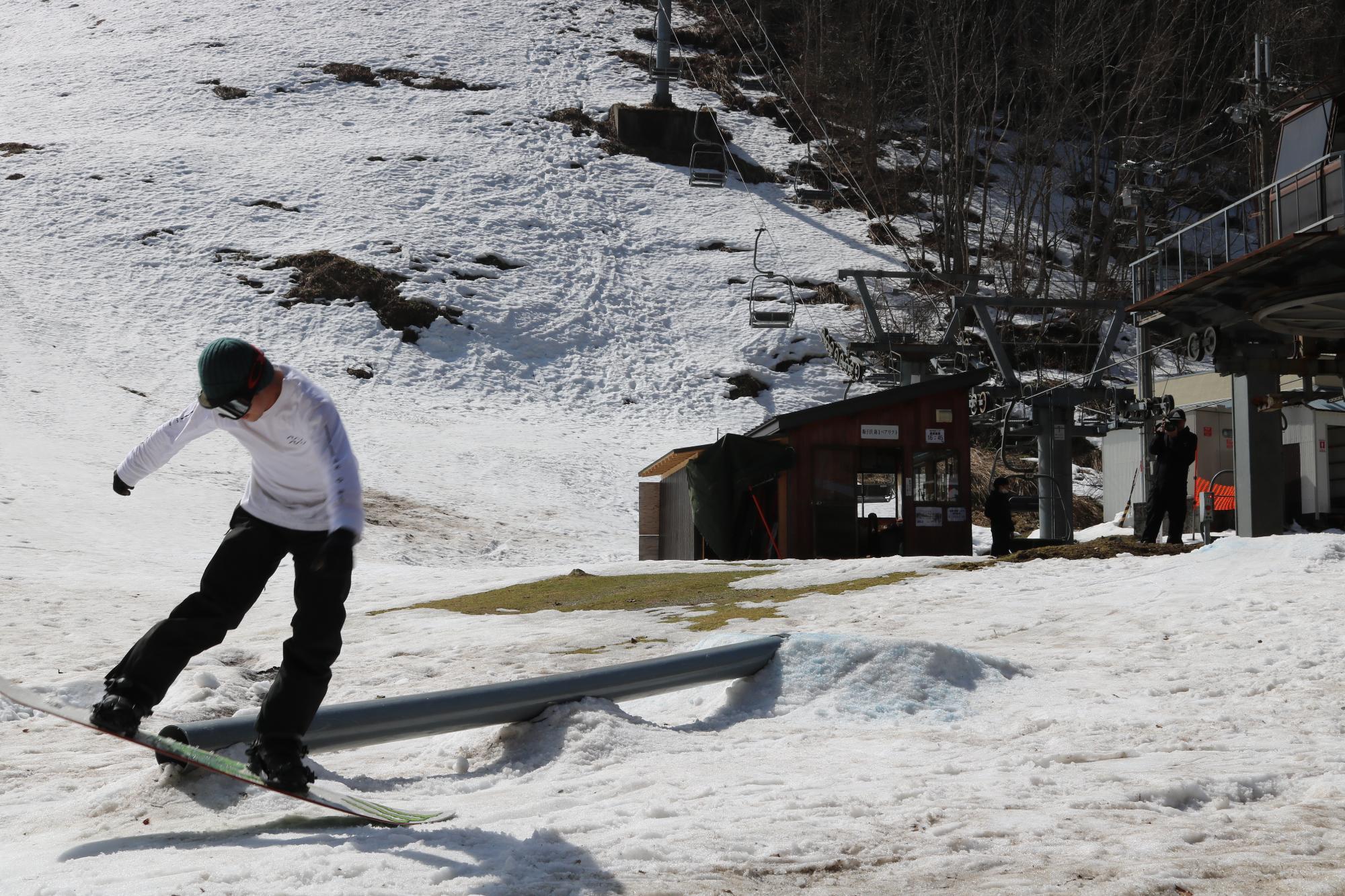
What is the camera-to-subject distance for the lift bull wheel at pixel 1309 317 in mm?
Result: 14711

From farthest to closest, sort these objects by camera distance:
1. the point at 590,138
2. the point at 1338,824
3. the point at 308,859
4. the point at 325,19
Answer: the point at 325,19, the point at 590,138, the point at 1338,824, the point at 308,859

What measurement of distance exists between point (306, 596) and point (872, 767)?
8.15 feet

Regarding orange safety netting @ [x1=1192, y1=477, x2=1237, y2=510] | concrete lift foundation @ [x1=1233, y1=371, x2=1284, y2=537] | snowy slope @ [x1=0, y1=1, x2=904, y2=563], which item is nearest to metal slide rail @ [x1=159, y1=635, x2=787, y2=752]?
concrete lift foundation @ [x1=1233, y1=371, x2=1284, y2=537]

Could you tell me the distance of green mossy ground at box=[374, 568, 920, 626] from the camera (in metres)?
11.2

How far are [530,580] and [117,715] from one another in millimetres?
12275

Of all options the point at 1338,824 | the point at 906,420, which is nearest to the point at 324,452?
the point at 1338,824

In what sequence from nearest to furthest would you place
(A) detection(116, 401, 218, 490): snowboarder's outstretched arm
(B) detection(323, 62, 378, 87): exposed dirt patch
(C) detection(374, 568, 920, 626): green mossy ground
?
(A) detection(116, 401, 218, 490): snowboarder's outstretched arm
(C) detection(374, 568, 920, 626): green mossy ground
(B) detection(323, 62, 378, 87): exposed dirt patch

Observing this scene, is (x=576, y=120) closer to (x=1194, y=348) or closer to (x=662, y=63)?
(x=662, y=63)

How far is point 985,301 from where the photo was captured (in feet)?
76.4

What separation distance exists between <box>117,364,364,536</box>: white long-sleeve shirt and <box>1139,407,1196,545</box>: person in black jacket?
12862 mm

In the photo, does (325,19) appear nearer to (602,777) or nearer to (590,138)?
(590,138)

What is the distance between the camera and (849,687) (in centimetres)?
659

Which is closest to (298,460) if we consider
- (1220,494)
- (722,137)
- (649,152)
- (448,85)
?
(1220,494)

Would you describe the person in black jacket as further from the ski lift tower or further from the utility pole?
the utility pole
